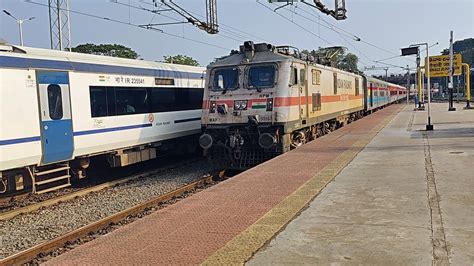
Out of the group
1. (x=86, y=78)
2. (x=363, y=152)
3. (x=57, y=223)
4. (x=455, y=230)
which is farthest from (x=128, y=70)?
(x=455, y=230)

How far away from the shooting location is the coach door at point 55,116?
32.6ft

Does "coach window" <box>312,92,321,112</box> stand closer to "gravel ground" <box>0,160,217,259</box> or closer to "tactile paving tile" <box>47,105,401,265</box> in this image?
"gravel ground" <box>0,160,217,259</box>

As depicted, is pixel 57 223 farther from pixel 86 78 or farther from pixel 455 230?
pixel 455 230

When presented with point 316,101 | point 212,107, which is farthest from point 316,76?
point 212,107

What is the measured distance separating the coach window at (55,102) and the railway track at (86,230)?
3.15 meters

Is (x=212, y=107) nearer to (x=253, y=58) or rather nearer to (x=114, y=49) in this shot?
(x=253, y=58)

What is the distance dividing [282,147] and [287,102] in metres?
1.23

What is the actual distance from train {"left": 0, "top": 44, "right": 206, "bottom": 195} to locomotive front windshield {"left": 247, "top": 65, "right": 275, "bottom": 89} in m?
3.34

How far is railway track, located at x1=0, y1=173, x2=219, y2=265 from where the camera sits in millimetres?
6172

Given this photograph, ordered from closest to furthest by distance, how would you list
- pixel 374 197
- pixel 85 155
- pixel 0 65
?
pixel 374 197 < pixel 0 65 < pixel 85 155

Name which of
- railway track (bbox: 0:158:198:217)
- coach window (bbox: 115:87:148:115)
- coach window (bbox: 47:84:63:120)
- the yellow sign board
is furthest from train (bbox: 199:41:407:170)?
the yellow sign board

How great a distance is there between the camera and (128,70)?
1309 cm

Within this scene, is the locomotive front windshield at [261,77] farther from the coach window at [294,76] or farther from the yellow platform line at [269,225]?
the yellow platform line at [269,225]

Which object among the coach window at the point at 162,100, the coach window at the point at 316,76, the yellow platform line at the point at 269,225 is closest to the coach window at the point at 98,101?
the coach window at the point at 162,100
